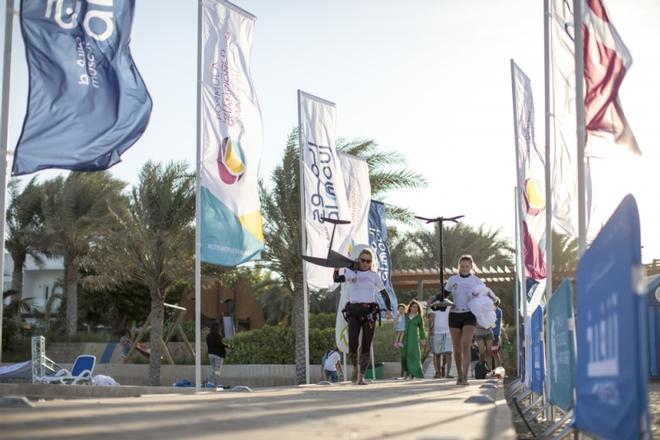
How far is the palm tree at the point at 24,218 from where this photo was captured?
3853 cm

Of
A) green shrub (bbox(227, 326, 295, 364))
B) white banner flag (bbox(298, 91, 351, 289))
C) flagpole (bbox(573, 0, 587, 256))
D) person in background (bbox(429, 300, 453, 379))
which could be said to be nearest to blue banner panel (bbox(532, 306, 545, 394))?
flagpole (bbox(573, 0, 587, 256))

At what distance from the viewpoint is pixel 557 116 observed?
1240 cm

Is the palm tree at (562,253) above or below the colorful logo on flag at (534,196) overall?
above

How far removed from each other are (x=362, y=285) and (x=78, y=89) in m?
4.66

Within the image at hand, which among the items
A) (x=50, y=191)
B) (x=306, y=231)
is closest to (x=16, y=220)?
(x=50, y=191)

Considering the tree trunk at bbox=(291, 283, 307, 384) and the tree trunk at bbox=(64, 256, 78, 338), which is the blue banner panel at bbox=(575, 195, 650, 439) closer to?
the tree trunk at bbox=(291, 283, 307, 384)

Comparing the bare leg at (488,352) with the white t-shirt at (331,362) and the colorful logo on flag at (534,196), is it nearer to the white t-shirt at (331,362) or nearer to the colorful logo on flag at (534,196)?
the white t-shirt at (331,362)

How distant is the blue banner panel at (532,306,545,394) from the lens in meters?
9.93

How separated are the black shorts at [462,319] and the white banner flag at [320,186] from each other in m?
5.38

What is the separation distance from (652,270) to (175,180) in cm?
1645

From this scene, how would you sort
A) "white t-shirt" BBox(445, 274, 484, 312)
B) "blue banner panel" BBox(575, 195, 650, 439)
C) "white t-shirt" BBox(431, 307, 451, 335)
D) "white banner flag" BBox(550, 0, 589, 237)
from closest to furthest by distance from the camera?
"blue banner panel" BBox(575, 195, 650, 439), "white banner flag" BBox(550, 0, 589, 237), "white t-shirt" BBox(445, 274, 484, 312), "white t-shirt" BBox(431, 307, 451, 335)

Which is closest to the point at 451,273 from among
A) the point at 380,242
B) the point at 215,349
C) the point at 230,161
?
the point at 380,242

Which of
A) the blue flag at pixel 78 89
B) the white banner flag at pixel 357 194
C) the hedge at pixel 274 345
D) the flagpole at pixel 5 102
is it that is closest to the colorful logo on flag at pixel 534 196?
the white banner flag at pixel 357 194

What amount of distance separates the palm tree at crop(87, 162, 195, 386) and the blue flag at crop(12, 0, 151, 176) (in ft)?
57.2
